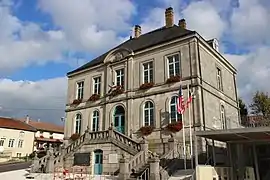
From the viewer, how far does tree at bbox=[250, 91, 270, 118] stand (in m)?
29.5

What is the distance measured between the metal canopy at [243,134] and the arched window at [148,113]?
24.0 feet

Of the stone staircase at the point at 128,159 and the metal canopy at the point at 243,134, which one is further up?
the metal canopy at the point at 243,134

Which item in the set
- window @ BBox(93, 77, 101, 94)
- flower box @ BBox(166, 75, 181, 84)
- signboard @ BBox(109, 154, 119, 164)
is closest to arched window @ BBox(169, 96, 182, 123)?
flower box @ BBox(166, 75, 181, 84)

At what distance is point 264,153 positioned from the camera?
1478cm

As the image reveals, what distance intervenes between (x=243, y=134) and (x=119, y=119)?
11819mm

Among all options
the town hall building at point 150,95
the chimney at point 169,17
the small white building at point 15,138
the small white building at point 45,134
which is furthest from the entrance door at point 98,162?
the small white building at point 45,134

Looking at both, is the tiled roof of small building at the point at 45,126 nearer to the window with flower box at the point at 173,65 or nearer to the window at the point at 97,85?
the window at the point at 97,85

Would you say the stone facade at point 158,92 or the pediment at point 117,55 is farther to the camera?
the pediment at point 117,55

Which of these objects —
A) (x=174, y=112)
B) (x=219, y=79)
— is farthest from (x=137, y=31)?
→ (x=174, y=112)

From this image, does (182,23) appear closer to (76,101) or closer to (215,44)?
(215,44)

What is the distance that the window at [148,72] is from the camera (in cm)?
2191

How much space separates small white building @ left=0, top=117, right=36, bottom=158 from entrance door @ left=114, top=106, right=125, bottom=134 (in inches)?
955

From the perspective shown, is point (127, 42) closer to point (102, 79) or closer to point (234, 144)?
point (102, 79)

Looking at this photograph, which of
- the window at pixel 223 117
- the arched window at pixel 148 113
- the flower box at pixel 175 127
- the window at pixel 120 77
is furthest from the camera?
the window at pixel 120 77
